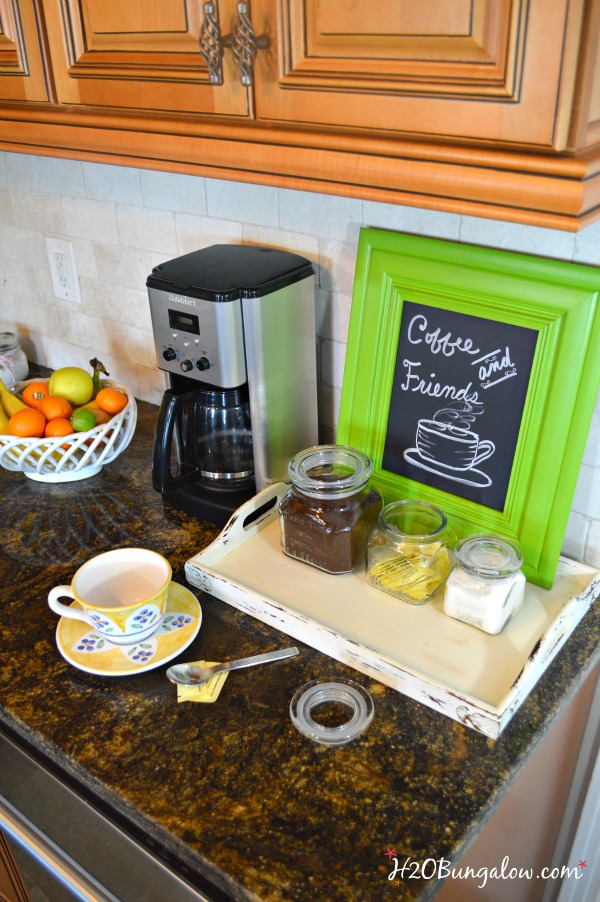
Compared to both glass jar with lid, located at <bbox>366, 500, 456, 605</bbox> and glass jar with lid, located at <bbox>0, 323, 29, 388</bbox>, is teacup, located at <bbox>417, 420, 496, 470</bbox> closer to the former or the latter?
glass jar with lid, located at <bbox>366, 500, 456, 605</bbox>

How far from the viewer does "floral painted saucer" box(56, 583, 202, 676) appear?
0.94 metres

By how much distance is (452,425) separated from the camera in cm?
106

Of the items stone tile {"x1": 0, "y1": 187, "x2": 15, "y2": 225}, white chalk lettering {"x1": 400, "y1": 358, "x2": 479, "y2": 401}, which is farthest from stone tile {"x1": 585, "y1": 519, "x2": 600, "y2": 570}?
stone tile {"x1": 0, "y1": 187, "x2": 15, "y2": 225}

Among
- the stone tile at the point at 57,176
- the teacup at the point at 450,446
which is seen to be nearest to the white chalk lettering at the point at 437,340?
the teacup at the point at 450,446

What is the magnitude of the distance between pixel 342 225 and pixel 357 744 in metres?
0.73

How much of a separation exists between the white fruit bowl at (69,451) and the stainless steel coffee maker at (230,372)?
0.15 m

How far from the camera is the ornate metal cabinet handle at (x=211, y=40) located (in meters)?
0.76

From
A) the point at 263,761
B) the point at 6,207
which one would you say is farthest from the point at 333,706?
the point at 6,207

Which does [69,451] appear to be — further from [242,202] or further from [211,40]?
[211,40]

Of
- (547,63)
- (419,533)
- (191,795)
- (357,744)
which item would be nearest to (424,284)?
(419,533)

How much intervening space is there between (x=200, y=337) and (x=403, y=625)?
0.48 meters

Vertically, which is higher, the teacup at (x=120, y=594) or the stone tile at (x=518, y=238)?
the stone tile at (x=518, y=238)

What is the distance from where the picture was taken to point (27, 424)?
1.25 meters

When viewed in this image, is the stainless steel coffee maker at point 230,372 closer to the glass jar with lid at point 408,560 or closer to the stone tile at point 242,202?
the stone tile at point 242,202
